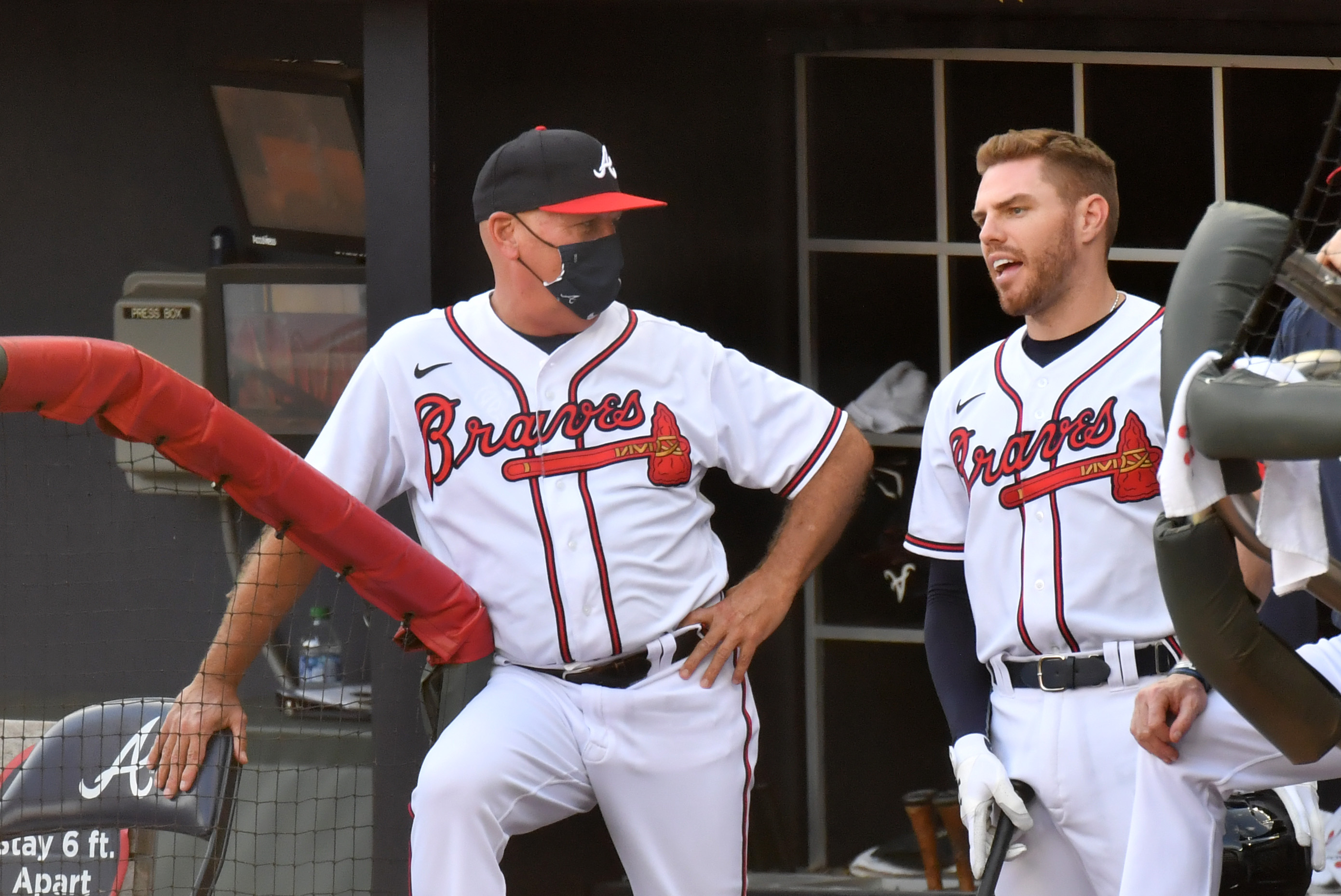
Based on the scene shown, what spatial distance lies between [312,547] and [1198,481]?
1414 millimetres

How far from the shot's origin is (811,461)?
288 cm

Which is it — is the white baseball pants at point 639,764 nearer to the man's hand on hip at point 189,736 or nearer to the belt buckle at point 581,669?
the belt buckle at point 581,669

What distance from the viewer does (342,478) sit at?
281 cm

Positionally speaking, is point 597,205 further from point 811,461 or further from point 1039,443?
point 1039,443

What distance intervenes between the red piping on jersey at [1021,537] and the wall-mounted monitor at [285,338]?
1792 millimetres

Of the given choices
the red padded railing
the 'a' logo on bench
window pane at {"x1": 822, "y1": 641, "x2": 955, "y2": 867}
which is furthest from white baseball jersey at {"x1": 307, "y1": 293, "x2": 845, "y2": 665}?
window pane at {"x1": 822, "y1": 641, "x2": 955, "y2": 867}

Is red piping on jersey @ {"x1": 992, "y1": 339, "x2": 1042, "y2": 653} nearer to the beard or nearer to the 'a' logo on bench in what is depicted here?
the beard

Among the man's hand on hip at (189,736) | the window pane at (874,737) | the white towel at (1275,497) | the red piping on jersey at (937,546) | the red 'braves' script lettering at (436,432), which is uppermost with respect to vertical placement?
the red 'braves' script lettering at (436,432)

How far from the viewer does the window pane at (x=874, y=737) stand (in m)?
4.12

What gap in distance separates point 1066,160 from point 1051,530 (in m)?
0.62

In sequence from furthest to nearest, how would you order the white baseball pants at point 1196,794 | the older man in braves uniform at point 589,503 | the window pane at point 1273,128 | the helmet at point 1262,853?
the window pane at point 1273,128 → the older man in braves uniform at point 589,503 → the helmet at point 1262,853 → the white baseball pants at point 1196,794

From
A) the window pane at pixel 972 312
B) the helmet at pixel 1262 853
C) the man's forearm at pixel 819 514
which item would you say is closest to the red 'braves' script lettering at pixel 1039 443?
the man's forearm at pixel 819 514

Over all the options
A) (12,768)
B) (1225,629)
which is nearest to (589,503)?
(12,768)

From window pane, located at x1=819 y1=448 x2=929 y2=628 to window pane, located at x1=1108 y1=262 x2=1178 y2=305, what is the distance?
686 millimetres
